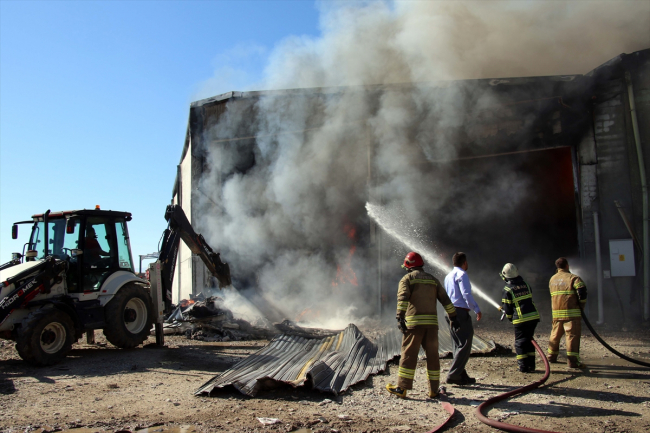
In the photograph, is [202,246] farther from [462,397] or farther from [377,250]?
[462,397]

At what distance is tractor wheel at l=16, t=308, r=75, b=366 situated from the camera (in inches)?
228

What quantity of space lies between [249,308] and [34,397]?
7.10 m

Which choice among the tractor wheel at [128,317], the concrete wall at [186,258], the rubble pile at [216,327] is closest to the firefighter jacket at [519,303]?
the rubble pile at [216,327]

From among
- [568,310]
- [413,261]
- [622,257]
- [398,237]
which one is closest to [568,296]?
[568,310]

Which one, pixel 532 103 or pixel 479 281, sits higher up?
pixel 532 103

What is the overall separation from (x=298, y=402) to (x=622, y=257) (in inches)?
320

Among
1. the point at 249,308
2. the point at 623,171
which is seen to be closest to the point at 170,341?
the point at 249,308

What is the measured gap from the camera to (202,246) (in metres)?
9.17

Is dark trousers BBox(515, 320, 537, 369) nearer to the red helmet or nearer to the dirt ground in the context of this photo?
the dirt ground

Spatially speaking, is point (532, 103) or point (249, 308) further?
point (249, 308)

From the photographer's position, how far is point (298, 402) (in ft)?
14.1

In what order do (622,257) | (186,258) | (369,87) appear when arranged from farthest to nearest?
(186,258), (369,87), (622,257)

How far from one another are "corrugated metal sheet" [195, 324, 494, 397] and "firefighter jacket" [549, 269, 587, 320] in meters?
1.15

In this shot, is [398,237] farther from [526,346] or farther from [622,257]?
[526,346]
